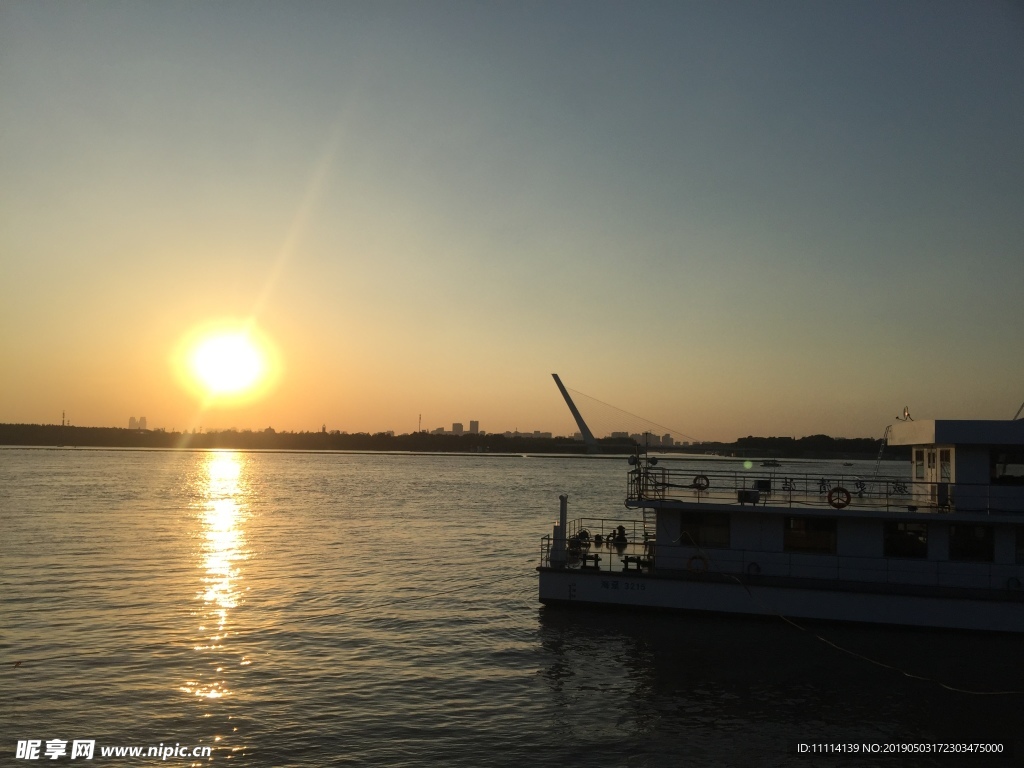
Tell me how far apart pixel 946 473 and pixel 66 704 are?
83.1ft

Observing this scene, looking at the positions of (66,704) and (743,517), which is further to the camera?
(743,517)

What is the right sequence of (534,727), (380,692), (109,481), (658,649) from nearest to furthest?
1. (534,727)
2. (380,692)
3. (658,649)
4. (109,481)

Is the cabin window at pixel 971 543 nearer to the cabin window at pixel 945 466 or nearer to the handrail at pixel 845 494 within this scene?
the handrail at pixel 845 494

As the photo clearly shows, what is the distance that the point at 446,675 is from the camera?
20484 millimetres

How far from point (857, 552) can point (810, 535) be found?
4.63 ft

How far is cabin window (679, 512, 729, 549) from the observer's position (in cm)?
2505

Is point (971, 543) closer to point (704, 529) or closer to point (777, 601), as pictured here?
point (777, 601)

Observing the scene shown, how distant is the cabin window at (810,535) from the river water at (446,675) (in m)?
2.39

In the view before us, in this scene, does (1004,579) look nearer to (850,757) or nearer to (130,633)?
(850,757)

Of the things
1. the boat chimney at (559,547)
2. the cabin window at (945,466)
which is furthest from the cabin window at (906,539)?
the boat chimney at (559,547)

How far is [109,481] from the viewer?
110m

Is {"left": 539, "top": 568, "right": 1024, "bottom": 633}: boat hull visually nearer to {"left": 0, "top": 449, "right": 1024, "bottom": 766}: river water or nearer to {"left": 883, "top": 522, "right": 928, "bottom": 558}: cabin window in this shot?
{"left": 0, "top": 449, "right": 1024, "bottom": 766}: river water

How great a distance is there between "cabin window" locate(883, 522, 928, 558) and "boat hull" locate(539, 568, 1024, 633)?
1.66 meters

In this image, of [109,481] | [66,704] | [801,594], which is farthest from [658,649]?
[109,481]
